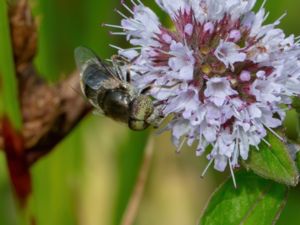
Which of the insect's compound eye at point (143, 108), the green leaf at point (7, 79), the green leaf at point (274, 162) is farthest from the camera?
the green leaf at point (7, 79)

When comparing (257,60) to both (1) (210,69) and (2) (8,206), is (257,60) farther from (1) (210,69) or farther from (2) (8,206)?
(2) (8,206)

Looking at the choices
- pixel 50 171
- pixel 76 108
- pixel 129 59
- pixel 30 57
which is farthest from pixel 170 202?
pixel 129 59

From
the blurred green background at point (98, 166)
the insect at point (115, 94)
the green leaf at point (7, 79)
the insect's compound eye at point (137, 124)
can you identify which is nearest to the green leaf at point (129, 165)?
the blurred green background at point (98, 166)

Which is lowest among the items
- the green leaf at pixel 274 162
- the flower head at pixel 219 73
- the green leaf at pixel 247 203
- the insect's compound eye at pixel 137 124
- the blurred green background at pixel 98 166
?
the blurred green background at pixel 98 166

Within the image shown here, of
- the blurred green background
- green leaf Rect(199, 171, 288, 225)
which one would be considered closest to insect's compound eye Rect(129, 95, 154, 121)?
green leaf Rect(199, 171, 288, 225)

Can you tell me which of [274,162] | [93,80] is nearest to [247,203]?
[274,162]

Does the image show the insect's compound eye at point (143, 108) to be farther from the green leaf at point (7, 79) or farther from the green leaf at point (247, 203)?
the green leaf at point (7, 79)

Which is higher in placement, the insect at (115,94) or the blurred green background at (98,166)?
the insect at (115,94)
